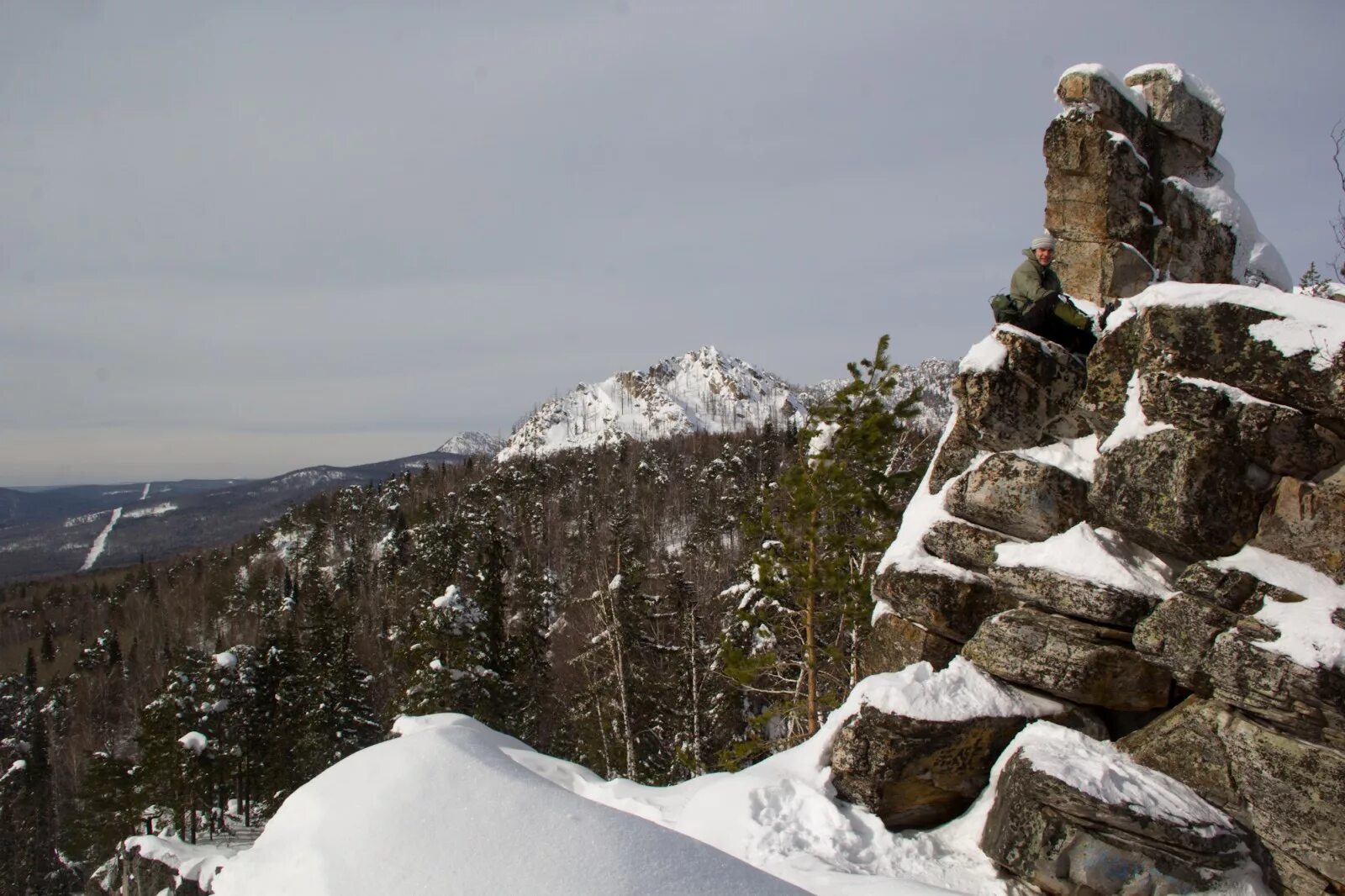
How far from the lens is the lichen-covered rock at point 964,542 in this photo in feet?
31.9

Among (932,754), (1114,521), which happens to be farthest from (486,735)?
(1114,521)

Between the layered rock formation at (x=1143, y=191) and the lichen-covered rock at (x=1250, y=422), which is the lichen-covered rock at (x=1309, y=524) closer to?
the lichen-covered rock at (x=1250, y=422)

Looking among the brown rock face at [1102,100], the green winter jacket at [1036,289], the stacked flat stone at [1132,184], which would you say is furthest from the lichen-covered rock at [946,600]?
the brown rock face at [1102,100]

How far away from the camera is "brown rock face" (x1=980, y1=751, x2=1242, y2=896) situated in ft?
21.6

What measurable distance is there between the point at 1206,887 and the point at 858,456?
751cm

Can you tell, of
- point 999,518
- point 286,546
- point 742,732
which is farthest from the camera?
point 286,546

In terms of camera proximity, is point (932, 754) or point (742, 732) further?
point (742, 732)

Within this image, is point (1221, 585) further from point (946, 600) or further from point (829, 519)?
point (829, 519)

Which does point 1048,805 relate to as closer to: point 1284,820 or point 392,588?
point 1284,820

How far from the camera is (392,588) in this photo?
65.0m

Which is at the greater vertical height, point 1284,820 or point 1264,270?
point 1264,270

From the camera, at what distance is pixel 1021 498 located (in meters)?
9.54

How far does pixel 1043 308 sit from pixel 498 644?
2345cm

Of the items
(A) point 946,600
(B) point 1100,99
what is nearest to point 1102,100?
(B) point 1100,99
